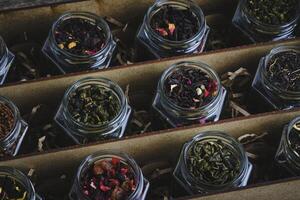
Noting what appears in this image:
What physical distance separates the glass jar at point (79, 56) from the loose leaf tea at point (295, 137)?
47 centimetres

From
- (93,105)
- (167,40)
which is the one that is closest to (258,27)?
(167,40)

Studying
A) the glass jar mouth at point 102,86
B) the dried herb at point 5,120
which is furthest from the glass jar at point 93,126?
the dried herb at point 5,120

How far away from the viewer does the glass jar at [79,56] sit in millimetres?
1548

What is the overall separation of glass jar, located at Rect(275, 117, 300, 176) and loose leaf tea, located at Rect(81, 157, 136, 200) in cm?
34

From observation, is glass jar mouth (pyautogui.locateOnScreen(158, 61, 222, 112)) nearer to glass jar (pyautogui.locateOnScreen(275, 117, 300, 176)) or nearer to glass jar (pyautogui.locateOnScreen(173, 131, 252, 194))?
glass jar (pyautogui.locateOnScreen(173, 131, 252, 194))

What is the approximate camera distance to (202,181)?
1.39m

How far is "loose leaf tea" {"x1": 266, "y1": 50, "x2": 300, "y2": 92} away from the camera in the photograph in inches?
60.6

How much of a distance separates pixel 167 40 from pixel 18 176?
1.54ft

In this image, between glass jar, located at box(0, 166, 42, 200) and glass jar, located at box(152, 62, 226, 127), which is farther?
glass jar, located at box(152, 62, 226, 127)

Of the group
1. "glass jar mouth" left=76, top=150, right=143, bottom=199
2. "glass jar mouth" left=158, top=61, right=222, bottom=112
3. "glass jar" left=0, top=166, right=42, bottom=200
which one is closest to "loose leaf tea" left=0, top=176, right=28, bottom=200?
"glass jar" left=0, top=166, right=42, bottom=200

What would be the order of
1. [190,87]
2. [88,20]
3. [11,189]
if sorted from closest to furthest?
1. [11,189]
2. [190,87]
3. [88,20]

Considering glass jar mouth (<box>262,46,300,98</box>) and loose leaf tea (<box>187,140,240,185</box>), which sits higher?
glass jar mouth (<box>262,46,300,98</box>)

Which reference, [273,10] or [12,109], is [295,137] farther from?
[12,109]

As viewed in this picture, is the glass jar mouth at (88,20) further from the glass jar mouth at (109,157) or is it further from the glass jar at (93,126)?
the glass jar mouth at (109,157)
